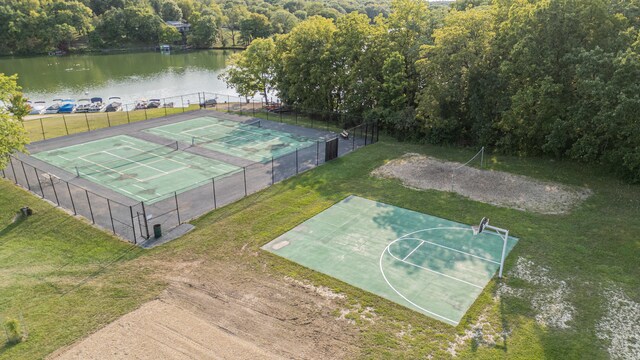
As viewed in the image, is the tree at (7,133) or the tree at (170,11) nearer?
the tree at (7,133)

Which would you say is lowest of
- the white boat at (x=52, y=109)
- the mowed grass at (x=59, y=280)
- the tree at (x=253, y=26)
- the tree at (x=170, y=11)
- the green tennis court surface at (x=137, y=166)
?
the white boat at (x=52, y=109)

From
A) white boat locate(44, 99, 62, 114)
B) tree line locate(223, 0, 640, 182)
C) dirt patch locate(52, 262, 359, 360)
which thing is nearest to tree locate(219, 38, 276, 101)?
tree line locate(223, 0, 640, 182)

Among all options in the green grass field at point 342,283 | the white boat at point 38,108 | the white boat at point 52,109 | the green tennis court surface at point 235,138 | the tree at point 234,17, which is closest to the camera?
the green grass field at point 342,283

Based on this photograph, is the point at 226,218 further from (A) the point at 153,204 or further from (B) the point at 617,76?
(B) the point at 617,76

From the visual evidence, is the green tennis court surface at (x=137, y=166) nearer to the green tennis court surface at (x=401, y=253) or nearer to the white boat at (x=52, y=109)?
the green tennis court surface at (x=401, y=253)

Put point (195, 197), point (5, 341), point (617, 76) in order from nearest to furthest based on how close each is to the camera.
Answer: point (5, 341) < point (617, 76) < point (195, 197)

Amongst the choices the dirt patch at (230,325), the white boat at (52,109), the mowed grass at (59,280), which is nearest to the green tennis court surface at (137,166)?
the mowed grass at (59,280)

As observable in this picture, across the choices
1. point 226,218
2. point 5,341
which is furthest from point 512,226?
point 5,341

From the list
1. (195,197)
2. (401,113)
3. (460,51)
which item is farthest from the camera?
(401,113)
